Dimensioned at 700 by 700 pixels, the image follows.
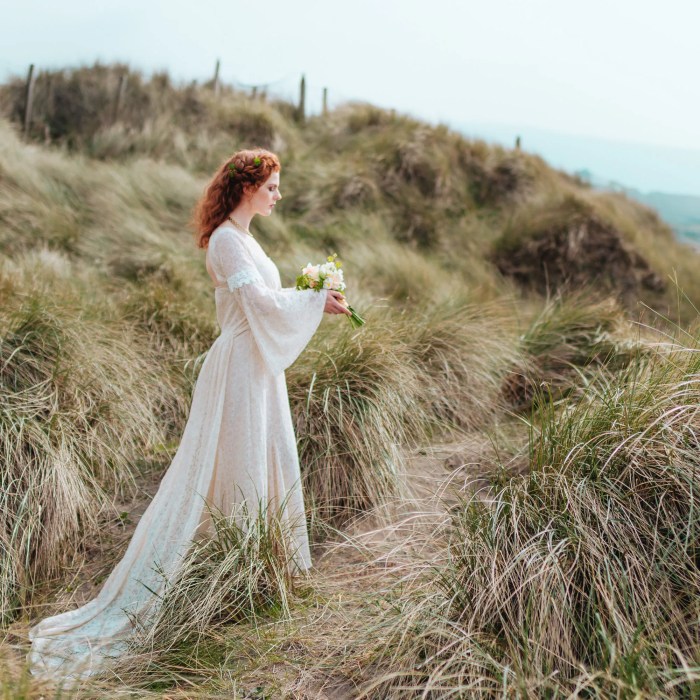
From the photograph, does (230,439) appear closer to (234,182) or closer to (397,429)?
(234,182)

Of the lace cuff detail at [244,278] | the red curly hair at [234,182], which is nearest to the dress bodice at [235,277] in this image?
the lace cuff detail at [244,278]

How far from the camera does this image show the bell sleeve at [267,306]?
3.67 meters

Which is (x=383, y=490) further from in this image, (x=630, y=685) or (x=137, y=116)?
(x=137, y=116)

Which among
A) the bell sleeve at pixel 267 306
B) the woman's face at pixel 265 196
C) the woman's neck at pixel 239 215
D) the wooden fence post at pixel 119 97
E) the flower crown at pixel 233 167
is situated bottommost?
the bell sleeve at pixel 267 306

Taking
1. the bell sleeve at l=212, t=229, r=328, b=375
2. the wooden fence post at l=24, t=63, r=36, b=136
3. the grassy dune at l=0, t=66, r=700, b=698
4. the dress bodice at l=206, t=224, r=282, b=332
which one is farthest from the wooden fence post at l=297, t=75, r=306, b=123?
the bell sleeve at l=212, t=229, r=328, b=375

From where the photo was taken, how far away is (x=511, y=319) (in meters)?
7.05

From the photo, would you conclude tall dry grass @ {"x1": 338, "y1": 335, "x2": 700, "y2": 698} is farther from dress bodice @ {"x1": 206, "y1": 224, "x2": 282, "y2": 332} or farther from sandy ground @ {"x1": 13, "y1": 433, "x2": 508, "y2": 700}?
dress bodice @ {"x1": 206, "y1": 224, "x2": 282, "y2": 332}

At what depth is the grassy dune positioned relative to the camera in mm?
2807

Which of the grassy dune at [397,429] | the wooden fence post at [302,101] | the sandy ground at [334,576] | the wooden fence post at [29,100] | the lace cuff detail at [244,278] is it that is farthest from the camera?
the wooden fence post at [302,101]

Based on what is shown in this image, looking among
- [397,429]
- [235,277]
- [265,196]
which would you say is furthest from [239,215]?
[397,429]

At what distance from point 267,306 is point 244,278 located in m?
0.17

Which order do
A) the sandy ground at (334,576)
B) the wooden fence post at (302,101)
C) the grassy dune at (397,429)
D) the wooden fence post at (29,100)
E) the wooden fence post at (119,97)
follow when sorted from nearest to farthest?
the grassy dune at (397,429), the sandy ground at (334,576), the wooden fence post at (29,100), the wooden fence post at (119,97), the wooden fence post at (302,101)

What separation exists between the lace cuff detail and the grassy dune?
1.17 m

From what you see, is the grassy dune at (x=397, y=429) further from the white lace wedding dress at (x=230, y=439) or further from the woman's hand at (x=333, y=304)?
the woman's hand at (x=333, y=304)
